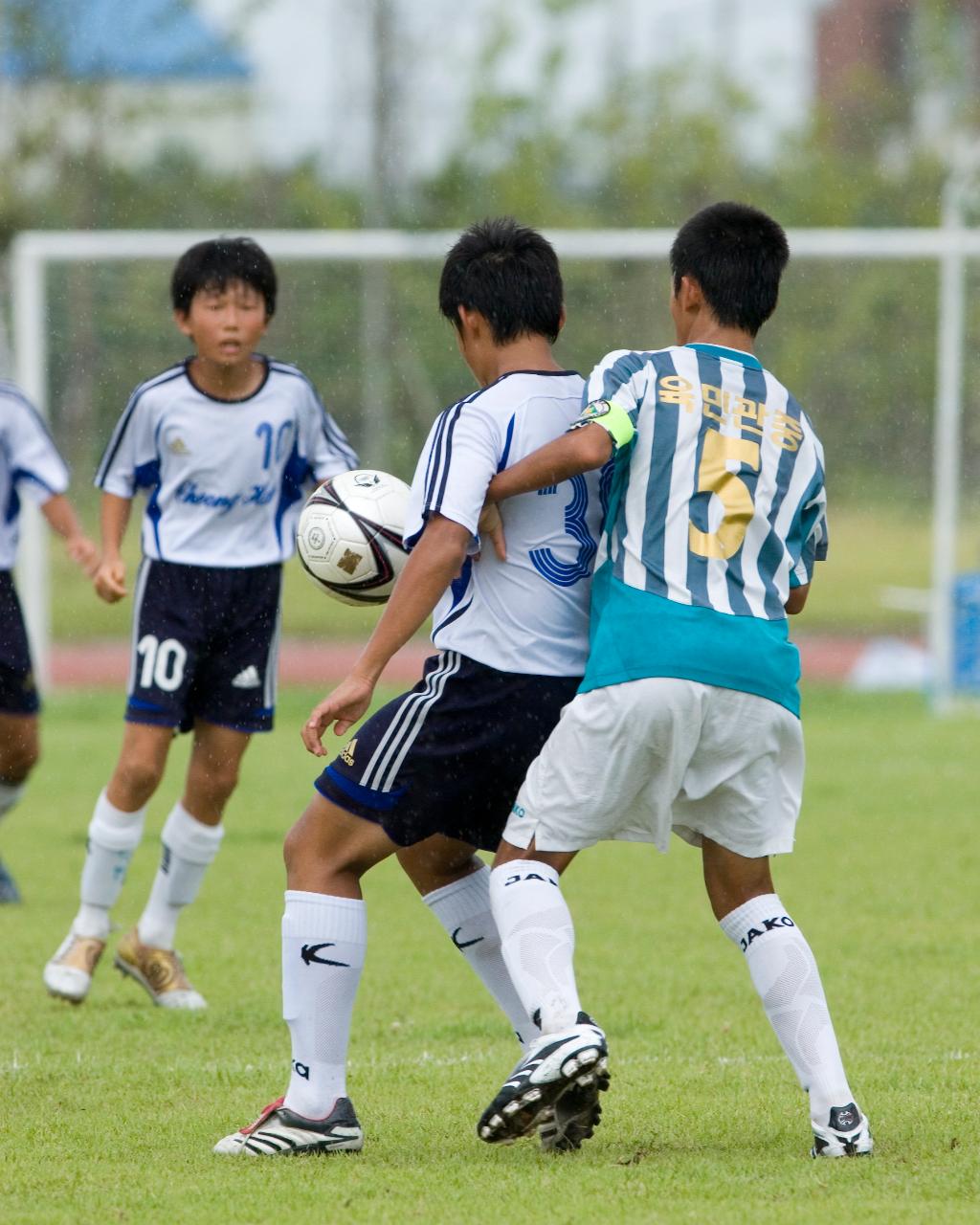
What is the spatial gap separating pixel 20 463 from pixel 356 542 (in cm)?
323

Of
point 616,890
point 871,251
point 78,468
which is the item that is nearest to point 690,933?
point 616,890

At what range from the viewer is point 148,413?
20.7ft

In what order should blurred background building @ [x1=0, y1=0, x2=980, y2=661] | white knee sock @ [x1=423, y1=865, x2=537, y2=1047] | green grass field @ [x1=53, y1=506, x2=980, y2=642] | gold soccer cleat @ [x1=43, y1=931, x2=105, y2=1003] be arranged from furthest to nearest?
blurred background building @ [x1=0, y1=0, x2=980, y2=661], green grass field @ [x1=53, y1=506, x2=980, y2=642], gold soccer cleat @ [x1=43, y1=931, x2=105, y2=1003], white knee sock @ [x1=423, y1=865, x2=537, y2=1047]

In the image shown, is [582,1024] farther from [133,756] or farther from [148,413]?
[148,413]

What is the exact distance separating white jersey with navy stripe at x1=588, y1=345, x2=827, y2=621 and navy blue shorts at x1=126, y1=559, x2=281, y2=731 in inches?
93.7

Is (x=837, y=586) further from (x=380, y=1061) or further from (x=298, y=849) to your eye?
(x=298, y=849)

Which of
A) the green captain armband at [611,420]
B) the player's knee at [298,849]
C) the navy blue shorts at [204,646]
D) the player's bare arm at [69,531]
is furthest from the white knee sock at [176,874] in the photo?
the green captain armband at [611,420]

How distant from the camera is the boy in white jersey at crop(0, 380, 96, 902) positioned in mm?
7355

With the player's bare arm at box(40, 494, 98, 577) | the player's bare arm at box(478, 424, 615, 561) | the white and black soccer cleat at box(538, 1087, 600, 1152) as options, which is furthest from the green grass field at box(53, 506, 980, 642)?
the player's bare arm at box(478, 424, 615, 561)

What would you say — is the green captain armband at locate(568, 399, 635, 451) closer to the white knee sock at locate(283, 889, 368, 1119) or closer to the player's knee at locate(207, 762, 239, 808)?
the white knee sock at locate(283, 889, 368, 1119)

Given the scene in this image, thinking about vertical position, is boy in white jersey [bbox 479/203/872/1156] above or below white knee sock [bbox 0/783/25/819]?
above

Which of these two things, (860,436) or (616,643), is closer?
(616,643)

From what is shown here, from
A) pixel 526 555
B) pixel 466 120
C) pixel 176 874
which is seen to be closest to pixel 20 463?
pixel 176 874

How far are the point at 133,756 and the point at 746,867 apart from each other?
102 inches
